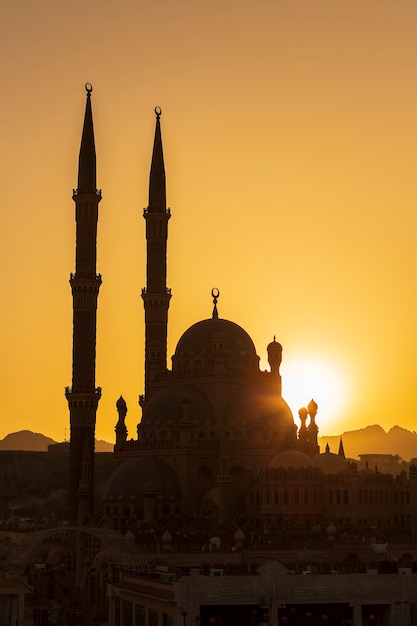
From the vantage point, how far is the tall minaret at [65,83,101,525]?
9288 centimetres

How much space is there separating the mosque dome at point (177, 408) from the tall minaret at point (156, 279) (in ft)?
15.6

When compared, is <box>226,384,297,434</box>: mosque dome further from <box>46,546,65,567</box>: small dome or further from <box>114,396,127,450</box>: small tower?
<box>46,546,65,567</box>: small dome

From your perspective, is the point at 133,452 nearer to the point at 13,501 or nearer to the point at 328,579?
the point at 328,579

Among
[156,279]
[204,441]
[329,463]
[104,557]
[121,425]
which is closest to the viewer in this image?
[104,557]

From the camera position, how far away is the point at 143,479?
88625mm

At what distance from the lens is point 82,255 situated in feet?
317

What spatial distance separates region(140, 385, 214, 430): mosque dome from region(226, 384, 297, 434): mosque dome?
1.93m

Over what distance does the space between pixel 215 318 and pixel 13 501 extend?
79.2m

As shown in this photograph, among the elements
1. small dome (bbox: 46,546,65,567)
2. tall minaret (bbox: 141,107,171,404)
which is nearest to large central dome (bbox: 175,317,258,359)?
tall minaret (bbox: 141,107,171,404)

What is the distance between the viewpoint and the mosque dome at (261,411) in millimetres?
91500

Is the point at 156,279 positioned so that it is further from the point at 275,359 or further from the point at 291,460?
the point at 291,460

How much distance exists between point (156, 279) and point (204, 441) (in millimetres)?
16817

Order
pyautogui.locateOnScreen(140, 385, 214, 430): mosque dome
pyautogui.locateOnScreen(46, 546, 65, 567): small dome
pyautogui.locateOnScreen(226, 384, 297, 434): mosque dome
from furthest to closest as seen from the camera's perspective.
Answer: pyautogui.locateOnScreen(140, 385, 214, 430): mosque dome < pyautogui.locateOnScreen(226, 384, 297, 434): mosque dome < pyautogui.locateOnScreen(46, 546, 65, 567): small dome

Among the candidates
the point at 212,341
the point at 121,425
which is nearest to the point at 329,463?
the point at 212,341
